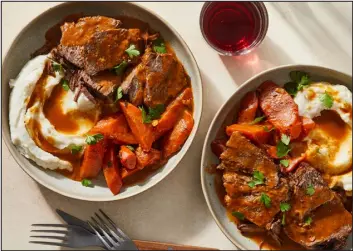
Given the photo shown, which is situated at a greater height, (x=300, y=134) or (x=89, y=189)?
(x=89, y=189)

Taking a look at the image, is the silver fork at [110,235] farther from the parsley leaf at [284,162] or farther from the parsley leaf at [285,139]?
the parsley leaf at [285,139]

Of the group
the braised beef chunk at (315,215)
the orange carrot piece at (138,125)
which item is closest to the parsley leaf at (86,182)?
the orange carrot piece at (138,125)

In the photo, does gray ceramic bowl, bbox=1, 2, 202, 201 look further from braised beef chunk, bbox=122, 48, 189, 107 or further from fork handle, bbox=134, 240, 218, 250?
fork handle, bbox=134, 240, 218, 250

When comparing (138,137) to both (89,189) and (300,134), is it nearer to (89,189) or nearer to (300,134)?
(89,189)

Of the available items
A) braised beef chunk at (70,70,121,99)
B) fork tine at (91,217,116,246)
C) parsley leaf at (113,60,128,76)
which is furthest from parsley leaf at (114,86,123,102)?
fork tine at (91,217,116,246)

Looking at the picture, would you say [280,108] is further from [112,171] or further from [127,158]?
[112,171]

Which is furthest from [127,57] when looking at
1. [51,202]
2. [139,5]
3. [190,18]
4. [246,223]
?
[246,223]
